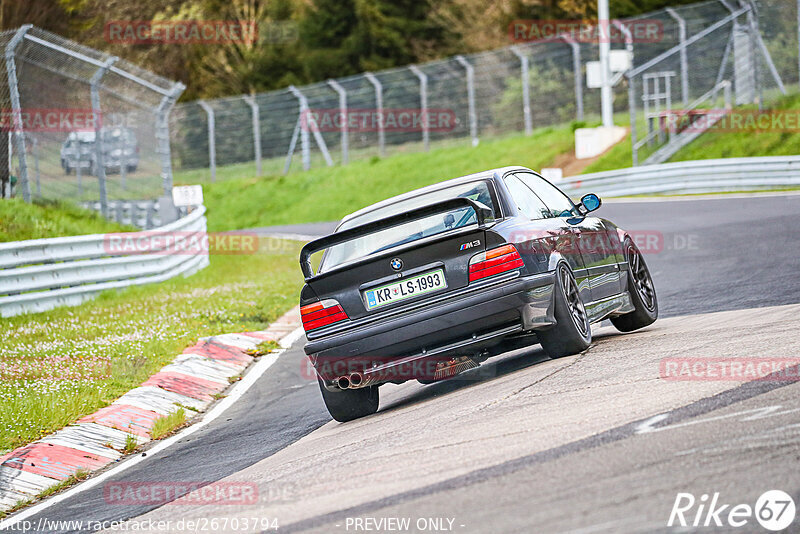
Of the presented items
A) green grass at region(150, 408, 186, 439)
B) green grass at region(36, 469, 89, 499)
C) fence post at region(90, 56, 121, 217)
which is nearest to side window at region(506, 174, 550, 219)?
green grass at region(150, 408, 186, 439)

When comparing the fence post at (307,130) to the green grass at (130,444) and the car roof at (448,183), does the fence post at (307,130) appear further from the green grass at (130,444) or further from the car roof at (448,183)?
the green grass at (130,444)

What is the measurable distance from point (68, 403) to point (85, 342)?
10.9 ft

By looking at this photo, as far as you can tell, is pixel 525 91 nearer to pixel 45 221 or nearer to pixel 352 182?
pixel 352 182

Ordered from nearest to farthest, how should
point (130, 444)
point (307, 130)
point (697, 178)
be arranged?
point (130, 444), point (697, 178), point (307, 130)

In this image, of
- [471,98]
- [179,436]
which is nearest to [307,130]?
[471,98]

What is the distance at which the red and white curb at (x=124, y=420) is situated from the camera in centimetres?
762

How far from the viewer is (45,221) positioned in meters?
19.7

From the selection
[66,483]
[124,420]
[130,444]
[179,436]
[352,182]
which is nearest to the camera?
[66,483]

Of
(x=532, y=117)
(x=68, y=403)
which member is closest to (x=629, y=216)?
(x=68, y=403)

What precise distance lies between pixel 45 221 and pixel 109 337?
766 cm

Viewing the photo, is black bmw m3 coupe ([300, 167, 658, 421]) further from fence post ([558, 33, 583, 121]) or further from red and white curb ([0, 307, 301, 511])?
fence post ([558, 33, 583, 121])

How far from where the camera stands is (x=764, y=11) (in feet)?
93.4

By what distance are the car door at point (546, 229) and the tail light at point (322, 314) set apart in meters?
1.27

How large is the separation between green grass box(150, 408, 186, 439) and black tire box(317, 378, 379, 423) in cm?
137
